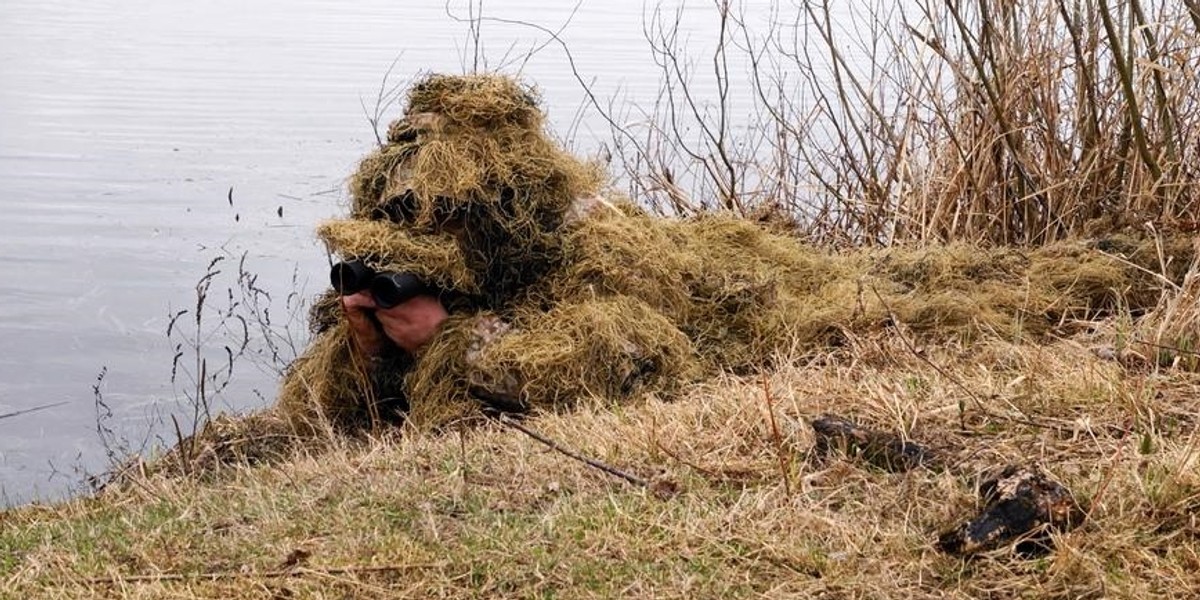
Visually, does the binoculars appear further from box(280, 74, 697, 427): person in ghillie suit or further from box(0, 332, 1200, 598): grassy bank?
box(0, 332, 1200, 598): grassy bank

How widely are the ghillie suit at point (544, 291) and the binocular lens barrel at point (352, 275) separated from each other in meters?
0.05

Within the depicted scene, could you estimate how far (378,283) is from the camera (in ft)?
22.2

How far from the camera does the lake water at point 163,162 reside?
9.78 meters


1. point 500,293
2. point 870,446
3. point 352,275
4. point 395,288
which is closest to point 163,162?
point 500,293

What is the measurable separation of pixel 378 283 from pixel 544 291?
2.45 ft

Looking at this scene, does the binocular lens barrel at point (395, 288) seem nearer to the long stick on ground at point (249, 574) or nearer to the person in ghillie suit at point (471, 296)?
the person in ghillie suit at point (471, 296)

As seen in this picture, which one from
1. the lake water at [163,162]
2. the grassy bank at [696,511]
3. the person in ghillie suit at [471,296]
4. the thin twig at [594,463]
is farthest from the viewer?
the lake water at [163,162]

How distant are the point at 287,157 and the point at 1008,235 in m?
8.31

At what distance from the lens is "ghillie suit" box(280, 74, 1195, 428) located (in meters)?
6.74

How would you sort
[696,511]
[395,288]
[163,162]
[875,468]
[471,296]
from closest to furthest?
[696,511], [875,468], [395,288], [471,296], [163,162]

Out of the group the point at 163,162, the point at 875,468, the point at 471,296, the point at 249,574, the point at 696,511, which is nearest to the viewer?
the point at 249,574

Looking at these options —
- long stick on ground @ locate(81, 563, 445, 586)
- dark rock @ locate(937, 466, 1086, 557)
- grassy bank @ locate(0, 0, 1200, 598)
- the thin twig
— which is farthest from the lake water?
dark rock @ locate(937, 466, 1086, 557)

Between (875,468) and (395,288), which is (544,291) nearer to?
Answer: (395,288)

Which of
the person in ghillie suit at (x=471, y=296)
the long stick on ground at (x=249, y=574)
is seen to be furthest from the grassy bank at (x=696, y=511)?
the person in ghillie suit at (x=471, y=296)
